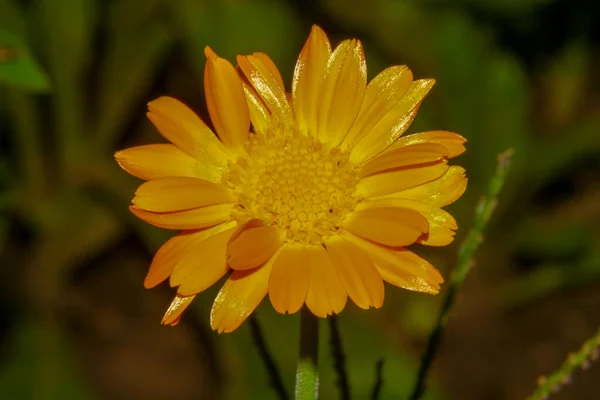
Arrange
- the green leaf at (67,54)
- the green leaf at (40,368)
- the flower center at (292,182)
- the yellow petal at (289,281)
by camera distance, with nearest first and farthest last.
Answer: the yellow petal at (289,281) < the flower center at (292,182) < the green leaf at (40,368) < the green leaf at (67,54)

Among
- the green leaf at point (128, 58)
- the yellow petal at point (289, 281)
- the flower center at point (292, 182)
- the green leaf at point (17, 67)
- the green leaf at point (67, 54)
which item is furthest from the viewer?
the green leaf at point (128, 58)

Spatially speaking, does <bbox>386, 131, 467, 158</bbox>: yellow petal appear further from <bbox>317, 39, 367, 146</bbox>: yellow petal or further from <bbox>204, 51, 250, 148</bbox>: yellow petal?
<bbox>204, 51, 250, 148</bbox>: yellow petal

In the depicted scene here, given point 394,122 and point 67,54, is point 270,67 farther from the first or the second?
point 67,54

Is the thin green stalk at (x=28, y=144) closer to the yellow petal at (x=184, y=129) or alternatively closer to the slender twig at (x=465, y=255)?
the yellow petal at (x=184, y=129)

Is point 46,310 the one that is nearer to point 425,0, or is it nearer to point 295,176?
point 425,0

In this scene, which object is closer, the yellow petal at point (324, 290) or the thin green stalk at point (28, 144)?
the yellow petal at point (324, 290)

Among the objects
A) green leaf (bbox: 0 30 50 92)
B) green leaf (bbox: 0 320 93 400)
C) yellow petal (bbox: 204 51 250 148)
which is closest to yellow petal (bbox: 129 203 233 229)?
yellow petal (bbox: 204 51 250 148)

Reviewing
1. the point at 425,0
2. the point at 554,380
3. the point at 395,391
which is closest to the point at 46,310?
the point at 395,391

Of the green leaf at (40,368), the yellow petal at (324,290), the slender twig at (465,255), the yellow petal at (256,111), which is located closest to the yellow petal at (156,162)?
the yellow petal at (256,111)
